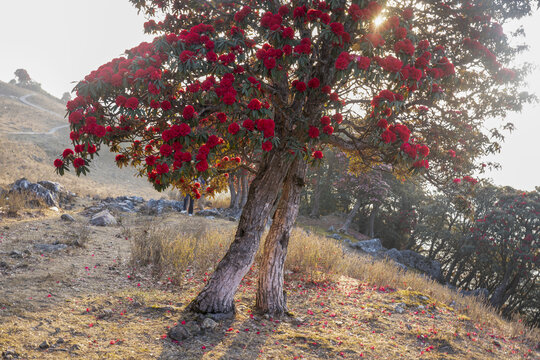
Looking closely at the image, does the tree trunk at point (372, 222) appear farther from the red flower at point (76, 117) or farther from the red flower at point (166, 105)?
the red flower at point (76, 117)

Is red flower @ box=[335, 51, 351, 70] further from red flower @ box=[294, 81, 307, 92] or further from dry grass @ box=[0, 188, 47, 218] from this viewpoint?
dry grass @ box=[0, 188, 47, 218]

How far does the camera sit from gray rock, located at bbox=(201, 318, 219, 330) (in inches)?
155

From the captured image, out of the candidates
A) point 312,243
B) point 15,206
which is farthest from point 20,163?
point 312,243

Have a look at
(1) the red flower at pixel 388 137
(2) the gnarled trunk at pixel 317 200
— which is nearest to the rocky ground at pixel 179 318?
(1) the red flower at pixel 388 137

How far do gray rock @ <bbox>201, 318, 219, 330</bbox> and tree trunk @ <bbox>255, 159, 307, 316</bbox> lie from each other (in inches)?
37.8

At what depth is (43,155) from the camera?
80.1 ft

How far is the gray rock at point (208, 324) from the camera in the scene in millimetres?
3939

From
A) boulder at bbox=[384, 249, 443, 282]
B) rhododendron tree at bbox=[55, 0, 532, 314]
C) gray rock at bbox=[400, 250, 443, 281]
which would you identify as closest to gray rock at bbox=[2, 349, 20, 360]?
rhododendron tree at bbox=[55, 0, 532, 314]

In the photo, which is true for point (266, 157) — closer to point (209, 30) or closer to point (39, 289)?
point (209, 30)

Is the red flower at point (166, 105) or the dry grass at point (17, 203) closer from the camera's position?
the red flower at point (166, 105)

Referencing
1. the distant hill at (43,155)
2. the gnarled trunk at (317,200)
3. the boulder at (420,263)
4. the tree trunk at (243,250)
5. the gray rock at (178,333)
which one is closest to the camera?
the gray rock at (178,333)

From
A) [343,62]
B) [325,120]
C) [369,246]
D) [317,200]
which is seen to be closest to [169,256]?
[325,120]

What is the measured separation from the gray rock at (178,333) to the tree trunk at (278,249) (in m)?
1.37

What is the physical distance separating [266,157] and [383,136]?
6.20 feet
